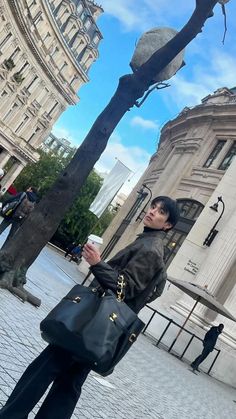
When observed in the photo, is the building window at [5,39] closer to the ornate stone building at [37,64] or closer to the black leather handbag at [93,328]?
the ornate stone building at [37,64]

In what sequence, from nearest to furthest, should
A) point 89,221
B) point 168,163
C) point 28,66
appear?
point 168,163
point 89,221
point 28,66

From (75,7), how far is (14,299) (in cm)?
4802

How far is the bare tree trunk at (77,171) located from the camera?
7.74 m

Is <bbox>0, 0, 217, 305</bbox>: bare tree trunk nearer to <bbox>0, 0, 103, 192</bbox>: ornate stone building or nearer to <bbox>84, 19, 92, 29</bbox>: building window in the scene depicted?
<bbox>0, 0, 103, 192</bbox>: ornate stone building

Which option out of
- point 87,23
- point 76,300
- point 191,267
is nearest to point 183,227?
point 191,267

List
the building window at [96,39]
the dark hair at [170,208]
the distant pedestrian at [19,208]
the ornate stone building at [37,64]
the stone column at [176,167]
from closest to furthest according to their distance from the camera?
the dark hair at [170,208] < the distant pedestrian at [19,208] < the stone column at [176,167] < the ornate stone building at [37,64] < the building window at [96,39]

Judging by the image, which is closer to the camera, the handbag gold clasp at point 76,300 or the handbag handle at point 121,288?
the handbag gold clasp at point 76,300

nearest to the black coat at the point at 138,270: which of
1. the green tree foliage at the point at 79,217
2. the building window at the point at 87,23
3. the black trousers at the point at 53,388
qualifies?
the black trousers at the point at 53,388

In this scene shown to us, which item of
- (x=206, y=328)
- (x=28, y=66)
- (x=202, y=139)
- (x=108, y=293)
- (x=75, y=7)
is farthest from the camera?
(x=75, y=7)

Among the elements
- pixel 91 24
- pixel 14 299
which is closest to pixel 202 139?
pixel 14 299

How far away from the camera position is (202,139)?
2319cm

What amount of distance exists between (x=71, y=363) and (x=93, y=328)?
0.40 m

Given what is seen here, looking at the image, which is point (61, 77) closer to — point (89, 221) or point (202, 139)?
point (89, 221)

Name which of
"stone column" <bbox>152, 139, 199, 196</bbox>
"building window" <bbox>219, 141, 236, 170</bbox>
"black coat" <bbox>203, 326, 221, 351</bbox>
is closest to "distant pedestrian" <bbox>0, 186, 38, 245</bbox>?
"black coat" <bbox>203, 326, 221, 351</bbox>
